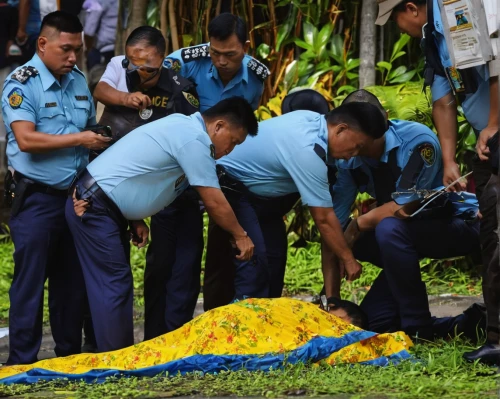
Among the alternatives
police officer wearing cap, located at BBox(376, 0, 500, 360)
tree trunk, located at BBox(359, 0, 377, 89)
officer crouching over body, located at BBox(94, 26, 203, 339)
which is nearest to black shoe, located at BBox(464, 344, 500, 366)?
police officer wearing cap, located at BBox(376, 0, 500, 360)

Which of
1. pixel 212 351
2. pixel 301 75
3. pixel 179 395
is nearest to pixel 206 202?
pixel 212 351

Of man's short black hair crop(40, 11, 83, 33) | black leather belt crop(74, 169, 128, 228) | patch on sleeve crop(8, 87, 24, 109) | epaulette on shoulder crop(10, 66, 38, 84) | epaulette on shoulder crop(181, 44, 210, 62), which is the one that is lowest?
black leather belt crop(74, 169, 128, 228)

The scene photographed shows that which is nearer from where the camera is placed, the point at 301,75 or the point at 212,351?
the point at 212,351

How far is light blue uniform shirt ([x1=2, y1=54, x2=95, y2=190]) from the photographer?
5473 millimetres

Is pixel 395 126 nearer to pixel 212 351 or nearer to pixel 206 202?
pixel 206 202

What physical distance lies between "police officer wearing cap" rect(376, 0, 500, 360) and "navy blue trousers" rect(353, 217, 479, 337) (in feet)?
1.11

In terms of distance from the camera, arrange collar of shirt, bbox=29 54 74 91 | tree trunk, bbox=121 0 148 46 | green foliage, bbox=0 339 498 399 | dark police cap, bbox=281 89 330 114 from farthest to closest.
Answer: tree trunk, bbox=121 0 148 46 < dark police cap, bbox=281 89 330 114 < collar of shirt, bbox=29 54 74 91 < green foliage, bbox=0 339 498 399

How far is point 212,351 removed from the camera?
4.97m

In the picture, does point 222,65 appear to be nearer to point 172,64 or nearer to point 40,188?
point 172,64

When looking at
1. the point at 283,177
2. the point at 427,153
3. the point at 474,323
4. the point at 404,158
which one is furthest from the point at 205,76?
the point at 474,323

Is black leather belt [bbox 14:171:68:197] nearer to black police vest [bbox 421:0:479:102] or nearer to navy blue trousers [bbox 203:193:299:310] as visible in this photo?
navy blue trousers [bbox 203:193:299:310]

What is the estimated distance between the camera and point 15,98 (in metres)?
5.45

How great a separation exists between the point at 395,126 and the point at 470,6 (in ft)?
3.57

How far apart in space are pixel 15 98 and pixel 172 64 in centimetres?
110
